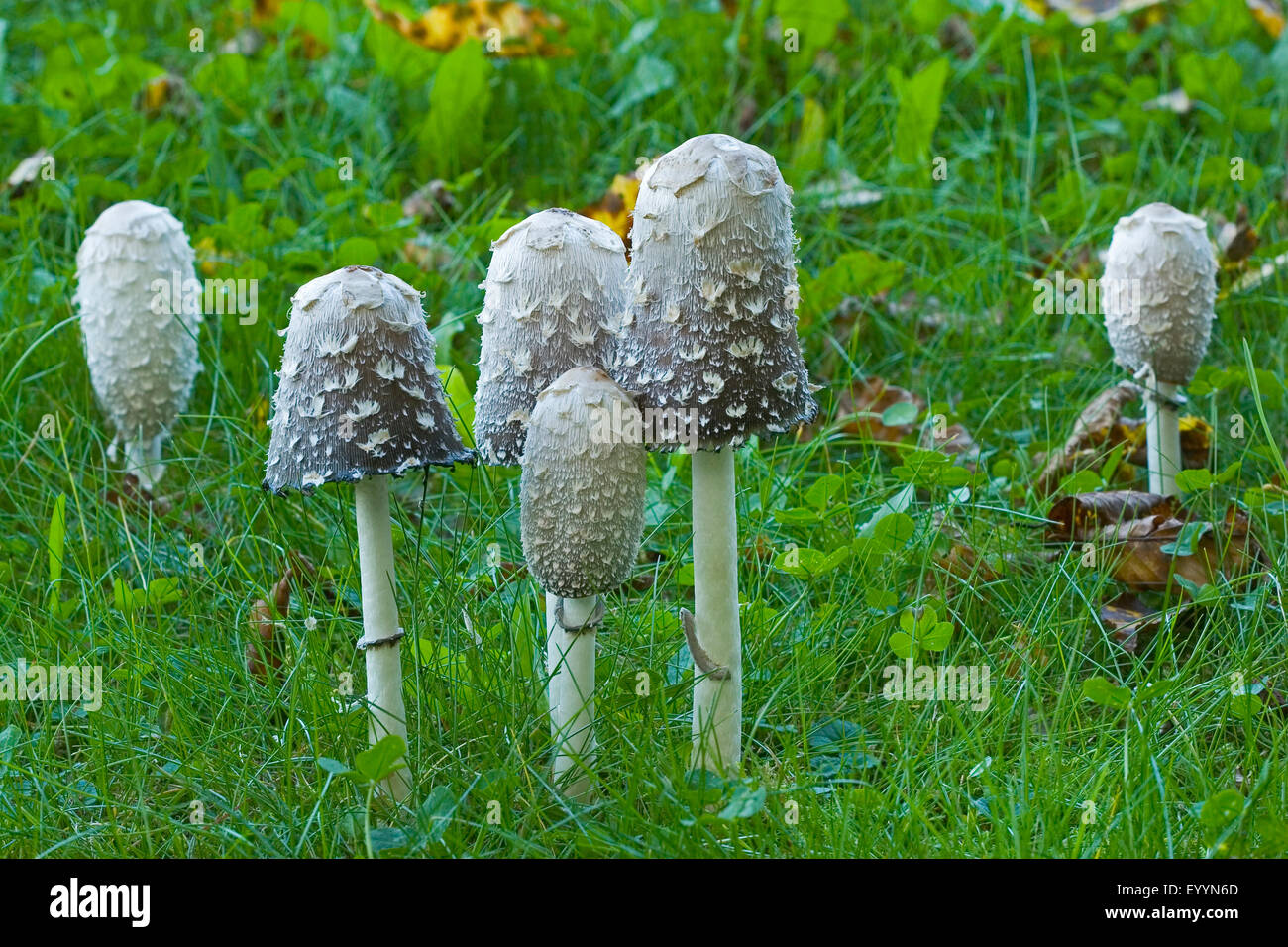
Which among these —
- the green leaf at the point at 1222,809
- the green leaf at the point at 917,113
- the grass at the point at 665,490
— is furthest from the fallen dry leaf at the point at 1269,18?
the green leaf at the point at 1222,809

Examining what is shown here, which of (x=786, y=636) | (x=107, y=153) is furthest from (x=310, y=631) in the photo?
(x=107, y=153)

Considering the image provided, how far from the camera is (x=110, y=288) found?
4.18 m

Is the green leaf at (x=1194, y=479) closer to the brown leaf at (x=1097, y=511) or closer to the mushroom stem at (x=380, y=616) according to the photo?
the brown leaf at (x=1097, y=511)

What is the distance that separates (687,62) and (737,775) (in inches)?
165

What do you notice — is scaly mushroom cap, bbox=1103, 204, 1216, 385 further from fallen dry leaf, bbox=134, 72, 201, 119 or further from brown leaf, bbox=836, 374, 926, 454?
fallen dry leaf, bbox=134, 72, 201, 119

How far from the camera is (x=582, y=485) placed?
8.14 feet

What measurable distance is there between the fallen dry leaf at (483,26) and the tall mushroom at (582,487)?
12.9 feet

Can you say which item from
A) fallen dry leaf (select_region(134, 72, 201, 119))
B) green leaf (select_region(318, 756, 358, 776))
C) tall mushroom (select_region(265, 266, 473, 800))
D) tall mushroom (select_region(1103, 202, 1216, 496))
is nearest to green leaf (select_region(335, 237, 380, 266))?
tall mushroom (select_region(265, 266, 473, 800))

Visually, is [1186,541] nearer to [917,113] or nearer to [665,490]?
[665,490]

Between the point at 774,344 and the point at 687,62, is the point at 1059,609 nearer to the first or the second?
the point at 774,344

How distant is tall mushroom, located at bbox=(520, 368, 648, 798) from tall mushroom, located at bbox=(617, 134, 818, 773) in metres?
0.11

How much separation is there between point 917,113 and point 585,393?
3644 millimetres

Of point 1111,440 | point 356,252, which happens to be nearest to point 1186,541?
point 1111,440

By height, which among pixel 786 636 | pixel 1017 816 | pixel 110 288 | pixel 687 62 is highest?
pixel 687 62
